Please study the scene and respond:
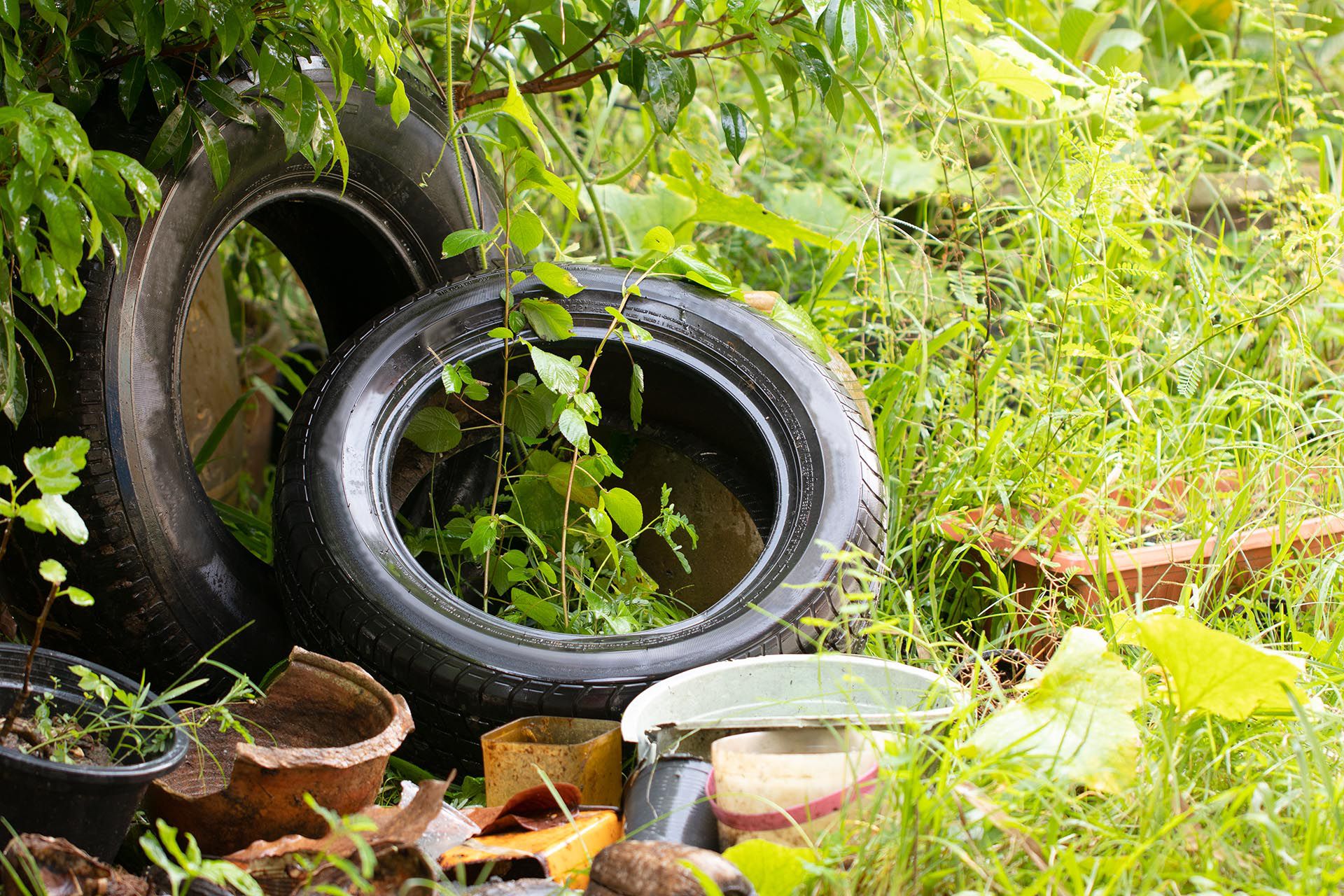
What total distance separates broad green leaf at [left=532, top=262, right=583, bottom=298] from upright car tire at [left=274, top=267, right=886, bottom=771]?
7cm

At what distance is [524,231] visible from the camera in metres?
1.84

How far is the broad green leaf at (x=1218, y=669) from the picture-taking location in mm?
1253

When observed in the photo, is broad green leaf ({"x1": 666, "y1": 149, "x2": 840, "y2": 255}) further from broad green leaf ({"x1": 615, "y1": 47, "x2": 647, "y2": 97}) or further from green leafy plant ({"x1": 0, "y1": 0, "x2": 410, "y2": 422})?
green leafy plant ({"x1": 0, "y1": 0, "x2": 410, "y2": 422})

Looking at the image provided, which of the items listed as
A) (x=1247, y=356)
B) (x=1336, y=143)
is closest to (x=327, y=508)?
(x=1247, y=356)

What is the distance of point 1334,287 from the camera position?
2.54 meters

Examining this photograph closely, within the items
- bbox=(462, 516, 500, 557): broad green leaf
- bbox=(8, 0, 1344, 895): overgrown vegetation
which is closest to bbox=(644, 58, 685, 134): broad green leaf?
bbox=(8, 0, 1344, 895): overgrown vegetation

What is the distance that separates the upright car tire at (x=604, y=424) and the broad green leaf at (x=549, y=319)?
67 mm

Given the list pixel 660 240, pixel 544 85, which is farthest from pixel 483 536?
pixel 544 85

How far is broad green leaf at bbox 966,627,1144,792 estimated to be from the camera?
1.22 meters

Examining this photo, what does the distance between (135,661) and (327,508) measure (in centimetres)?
38

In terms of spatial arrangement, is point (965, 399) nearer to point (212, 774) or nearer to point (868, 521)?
point (868, 521)

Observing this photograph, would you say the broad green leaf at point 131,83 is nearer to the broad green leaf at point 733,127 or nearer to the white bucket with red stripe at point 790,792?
the broad green leaf at point 733,127

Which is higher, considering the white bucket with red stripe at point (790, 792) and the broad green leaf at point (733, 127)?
the broad green leaf at point (733, 127)

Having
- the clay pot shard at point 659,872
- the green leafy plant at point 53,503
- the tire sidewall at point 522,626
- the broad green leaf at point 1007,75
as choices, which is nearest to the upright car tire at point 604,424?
the tire sidewall at point 522,626
